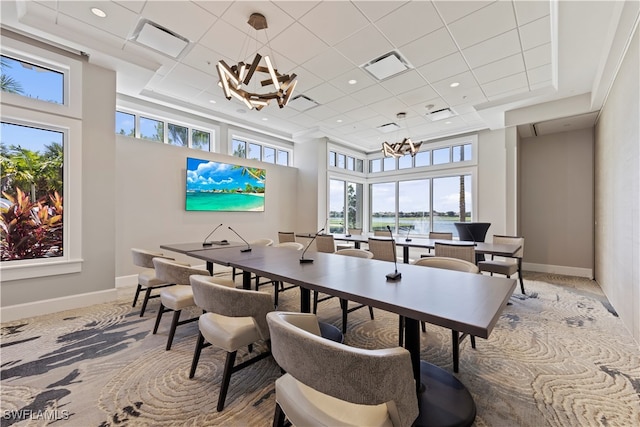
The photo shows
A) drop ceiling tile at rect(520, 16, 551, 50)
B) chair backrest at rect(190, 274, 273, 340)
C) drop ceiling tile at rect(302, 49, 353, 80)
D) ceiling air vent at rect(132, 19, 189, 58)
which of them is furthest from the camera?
drop ceiling tile at rect(302, 49, 353, 80)

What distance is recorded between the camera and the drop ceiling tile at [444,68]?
12.6 ft

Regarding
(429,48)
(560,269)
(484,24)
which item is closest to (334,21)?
(429,48)

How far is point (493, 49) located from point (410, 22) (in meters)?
1.38

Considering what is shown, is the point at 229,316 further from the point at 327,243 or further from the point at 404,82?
the point at 404,82

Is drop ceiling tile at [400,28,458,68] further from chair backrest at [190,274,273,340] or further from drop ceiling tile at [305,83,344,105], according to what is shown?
chair backrest at [190,274,273,340]

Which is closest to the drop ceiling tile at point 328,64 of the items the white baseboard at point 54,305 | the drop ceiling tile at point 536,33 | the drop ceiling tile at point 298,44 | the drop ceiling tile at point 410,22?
the drop ceiling tile at point 298,44

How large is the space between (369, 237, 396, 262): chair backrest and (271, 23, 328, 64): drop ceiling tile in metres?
2.98

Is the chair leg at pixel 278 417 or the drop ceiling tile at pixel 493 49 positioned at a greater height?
the drop ceiling tile at pixel 493 49

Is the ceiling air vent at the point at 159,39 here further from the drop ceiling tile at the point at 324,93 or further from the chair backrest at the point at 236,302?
the chair backrest at the point at 236,302

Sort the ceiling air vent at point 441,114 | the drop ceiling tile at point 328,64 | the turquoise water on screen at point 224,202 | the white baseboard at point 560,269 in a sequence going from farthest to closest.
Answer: the ceiling air vent at point 441,114 < the turquoise water on screen at point 224,202 < the white baseboard at point 560,269 < the drop ceiling tile at point 328,64

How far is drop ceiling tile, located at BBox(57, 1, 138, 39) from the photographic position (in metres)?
2.95

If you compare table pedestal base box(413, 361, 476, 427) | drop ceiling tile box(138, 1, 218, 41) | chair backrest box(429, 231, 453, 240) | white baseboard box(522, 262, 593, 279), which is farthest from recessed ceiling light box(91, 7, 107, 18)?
white baseboard box(522, 262, 593, 279)

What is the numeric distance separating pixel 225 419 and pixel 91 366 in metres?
1.44

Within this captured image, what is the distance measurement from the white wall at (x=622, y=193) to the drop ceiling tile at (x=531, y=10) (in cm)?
89
